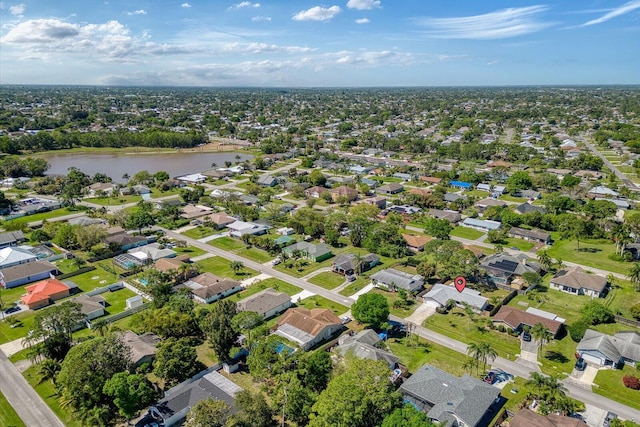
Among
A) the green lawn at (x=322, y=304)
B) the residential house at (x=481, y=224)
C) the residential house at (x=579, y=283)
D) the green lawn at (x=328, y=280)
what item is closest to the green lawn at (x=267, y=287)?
the green lawn at (x=322, y=304)

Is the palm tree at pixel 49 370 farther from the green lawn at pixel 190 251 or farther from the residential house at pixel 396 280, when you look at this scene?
the residential house at pixel 396 280

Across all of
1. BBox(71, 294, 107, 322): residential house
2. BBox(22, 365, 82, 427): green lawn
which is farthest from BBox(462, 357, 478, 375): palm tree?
BBox(71, 294, 107, 322): residential house

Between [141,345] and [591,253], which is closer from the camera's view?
[141,345]

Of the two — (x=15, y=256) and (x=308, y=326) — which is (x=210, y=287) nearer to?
(x=308, y=326)

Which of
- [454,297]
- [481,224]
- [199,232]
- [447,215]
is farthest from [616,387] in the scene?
[199,232]

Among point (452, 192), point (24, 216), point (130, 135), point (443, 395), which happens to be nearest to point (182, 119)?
point (130, 135)

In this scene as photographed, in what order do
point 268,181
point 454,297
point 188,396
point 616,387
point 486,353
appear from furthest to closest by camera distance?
point 268,181 < point 454,297 < point 486,353 < point 616,387 < point 188,396

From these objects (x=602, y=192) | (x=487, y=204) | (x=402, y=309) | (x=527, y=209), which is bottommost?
(x=402, y=309)
